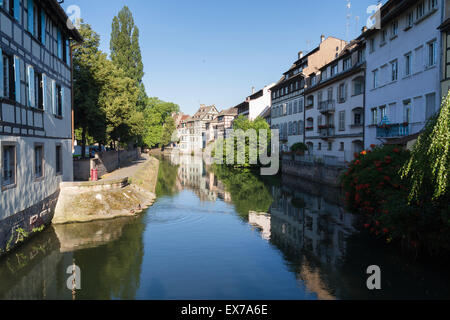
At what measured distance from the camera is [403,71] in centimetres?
2238

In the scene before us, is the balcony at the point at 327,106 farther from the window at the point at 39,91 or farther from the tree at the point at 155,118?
Answer: the tree at the point at 155,118

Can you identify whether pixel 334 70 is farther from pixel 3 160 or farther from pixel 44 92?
pixel 3 160

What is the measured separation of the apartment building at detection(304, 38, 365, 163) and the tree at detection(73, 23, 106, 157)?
805 inches

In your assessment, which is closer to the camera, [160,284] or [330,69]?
[160,284]

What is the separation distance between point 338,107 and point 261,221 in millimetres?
19854

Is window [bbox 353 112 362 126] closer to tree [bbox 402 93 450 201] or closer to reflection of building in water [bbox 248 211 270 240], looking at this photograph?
reflection of building in water [bbox 248 211 270 240]

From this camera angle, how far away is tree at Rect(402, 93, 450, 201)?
769cm

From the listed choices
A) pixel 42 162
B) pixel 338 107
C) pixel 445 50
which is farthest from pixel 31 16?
pixel 338 107

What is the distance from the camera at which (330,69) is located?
35094 mm

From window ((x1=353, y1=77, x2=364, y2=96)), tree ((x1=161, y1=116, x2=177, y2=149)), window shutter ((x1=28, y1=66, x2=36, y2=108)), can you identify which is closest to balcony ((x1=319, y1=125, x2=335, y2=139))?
window ((x1=353, y1=77, x2=364, y2=96))

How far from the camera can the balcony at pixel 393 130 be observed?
21750 millimetres
